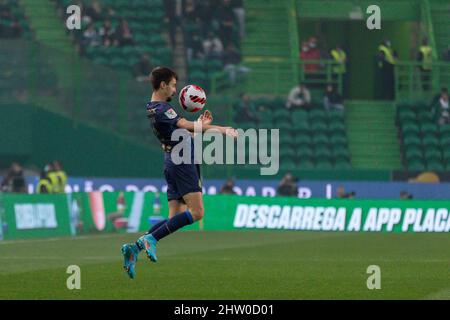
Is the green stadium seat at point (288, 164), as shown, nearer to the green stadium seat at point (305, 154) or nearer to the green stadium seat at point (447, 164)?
the green stadium seat at point (305, 154)

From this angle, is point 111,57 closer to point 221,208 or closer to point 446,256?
point 221,208

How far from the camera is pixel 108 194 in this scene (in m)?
30.8

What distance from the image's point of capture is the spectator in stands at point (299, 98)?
39219mm

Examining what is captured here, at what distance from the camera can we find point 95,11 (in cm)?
4047

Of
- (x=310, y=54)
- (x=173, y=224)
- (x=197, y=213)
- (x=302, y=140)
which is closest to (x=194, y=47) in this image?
(x=310, y=54)

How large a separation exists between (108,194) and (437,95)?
1219 cm

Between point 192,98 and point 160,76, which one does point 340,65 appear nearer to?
point 160,76

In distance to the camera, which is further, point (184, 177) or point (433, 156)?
point (433, 156)

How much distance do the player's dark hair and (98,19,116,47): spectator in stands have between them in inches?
973

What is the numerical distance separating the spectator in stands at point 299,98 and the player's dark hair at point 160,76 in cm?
2400

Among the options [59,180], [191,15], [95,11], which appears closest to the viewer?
[59,180]

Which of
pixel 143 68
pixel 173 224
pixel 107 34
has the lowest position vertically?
pixel 173 224

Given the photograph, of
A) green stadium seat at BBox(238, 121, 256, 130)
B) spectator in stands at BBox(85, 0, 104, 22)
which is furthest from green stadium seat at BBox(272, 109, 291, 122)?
spectator in stands at BBox(85, 0, 104, 22)

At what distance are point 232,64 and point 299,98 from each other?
8.18ft
